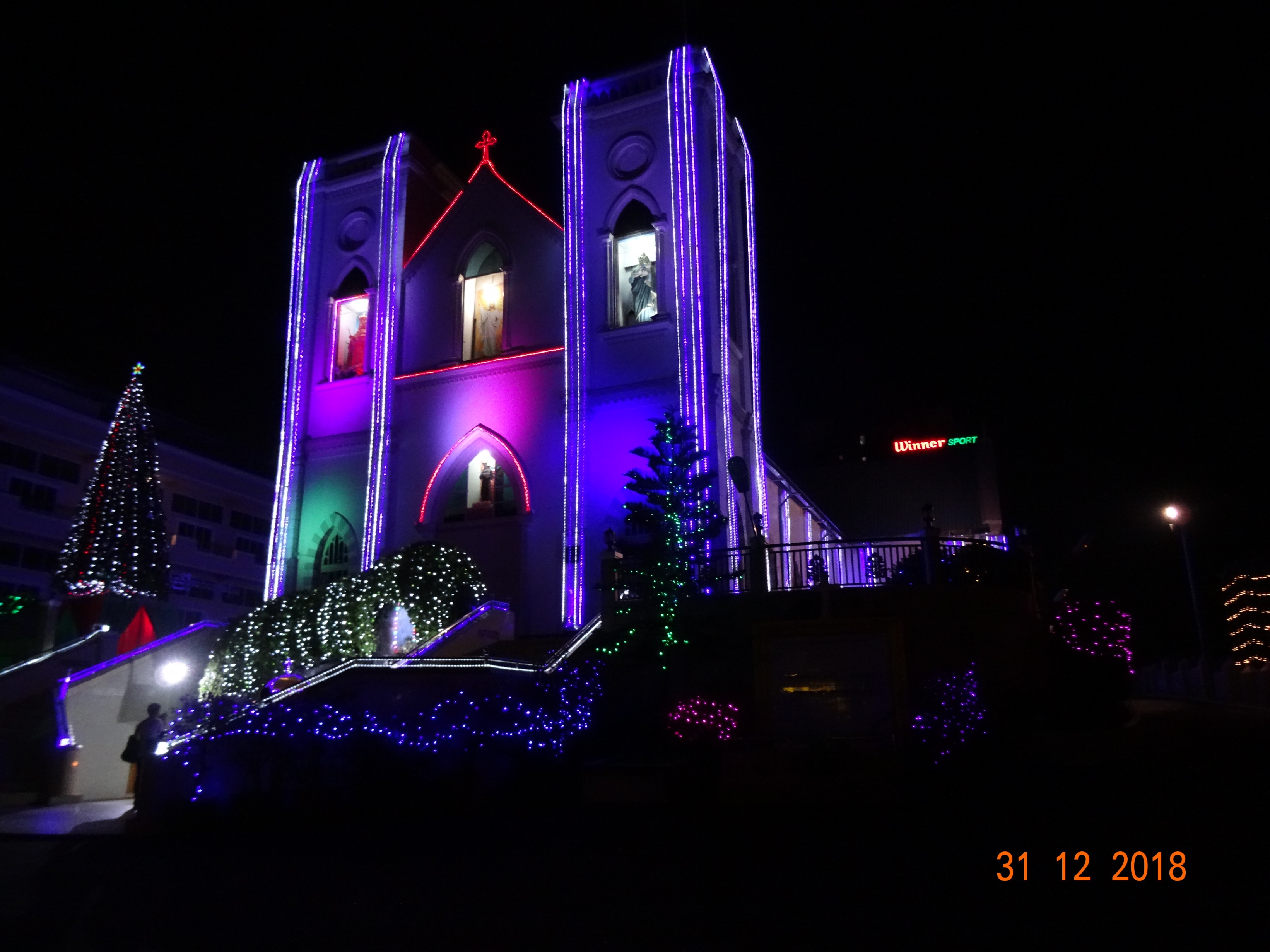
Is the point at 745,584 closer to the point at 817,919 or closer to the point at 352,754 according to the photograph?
the point at 352,754

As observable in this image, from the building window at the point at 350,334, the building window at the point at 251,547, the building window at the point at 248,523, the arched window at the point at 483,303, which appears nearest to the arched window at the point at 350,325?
the building window at the point at 350,334

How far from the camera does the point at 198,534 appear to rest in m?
36.3

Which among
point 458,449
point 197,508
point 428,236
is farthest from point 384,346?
point 197,508

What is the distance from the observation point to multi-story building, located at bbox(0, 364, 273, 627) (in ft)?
97.0

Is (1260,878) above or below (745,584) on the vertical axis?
below

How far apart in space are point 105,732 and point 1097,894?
688 inches

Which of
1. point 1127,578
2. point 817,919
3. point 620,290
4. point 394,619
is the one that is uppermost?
point 620,290

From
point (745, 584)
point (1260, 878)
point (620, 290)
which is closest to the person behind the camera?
point (1260, 878)

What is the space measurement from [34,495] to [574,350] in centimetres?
2004

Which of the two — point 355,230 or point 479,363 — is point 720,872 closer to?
point 479,363

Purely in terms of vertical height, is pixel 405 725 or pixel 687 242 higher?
pixel 687 242

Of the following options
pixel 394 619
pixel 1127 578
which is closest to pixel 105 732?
pixel 394 619

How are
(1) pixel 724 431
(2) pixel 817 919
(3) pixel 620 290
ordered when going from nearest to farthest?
(2) pixel 817 919, (1) pixel 724 431, (3) pixel 620 290

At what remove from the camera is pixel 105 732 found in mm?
17703
